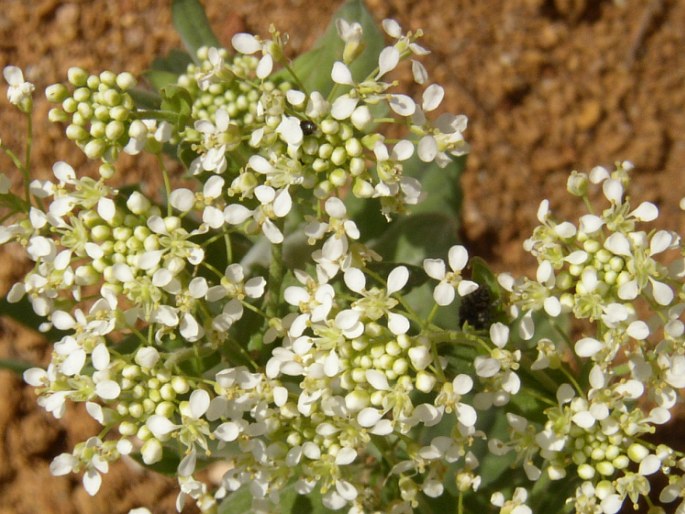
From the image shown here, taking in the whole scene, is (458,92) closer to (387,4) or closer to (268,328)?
(387,4)

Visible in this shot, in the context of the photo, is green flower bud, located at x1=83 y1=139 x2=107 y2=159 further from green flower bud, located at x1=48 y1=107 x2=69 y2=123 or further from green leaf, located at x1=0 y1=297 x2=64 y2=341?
green leaf, located at x1=0 y1=297 x2=64 y2=341

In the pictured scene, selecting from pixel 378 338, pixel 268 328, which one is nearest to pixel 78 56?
pixel 268 328

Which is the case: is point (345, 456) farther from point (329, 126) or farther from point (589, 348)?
point (329, 126)

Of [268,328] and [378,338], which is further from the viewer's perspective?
[268,328]

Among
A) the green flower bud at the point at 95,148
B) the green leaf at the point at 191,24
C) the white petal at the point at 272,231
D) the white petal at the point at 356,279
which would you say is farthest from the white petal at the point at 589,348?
the green leaf at the point at 191,24

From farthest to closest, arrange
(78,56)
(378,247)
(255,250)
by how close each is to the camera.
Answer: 1. (78,56)
2. (378,247)
3. (255,250)

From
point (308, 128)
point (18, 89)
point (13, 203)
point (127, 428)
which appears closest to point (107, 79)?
point (18, 89)
